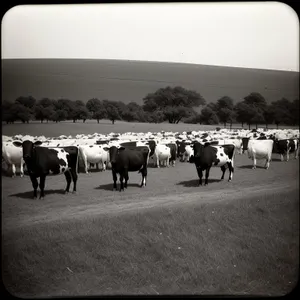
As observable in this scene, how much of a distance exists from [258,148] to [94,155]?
11.9ft

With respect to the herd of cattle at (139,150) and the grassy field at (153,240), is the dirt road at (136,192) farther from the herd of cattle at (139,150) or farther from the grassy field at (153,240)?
the herd of cattle at (139,150)

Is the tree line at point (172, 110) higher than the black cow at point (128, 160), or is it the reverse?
the tree line at point (172, 110)

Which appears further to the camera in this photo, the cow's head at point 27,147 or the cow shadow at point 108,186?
the cow shadow at point 108,186

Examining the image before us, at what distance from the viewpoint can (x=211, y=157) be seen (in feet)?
23.0

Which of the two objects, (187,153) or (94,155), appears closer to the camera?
(187,153)

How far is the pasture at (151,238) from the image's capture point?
4.31 m

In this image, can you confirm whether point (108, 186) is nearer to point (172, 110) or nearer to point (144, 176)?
point (144, 176)

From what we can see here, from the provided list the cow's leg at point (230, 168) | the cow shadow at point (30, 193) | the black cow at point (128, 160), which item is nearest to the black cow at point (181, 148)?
the black cow at point (128, 160)

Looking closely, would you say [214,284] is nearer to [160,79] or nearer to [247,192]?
[247,192]

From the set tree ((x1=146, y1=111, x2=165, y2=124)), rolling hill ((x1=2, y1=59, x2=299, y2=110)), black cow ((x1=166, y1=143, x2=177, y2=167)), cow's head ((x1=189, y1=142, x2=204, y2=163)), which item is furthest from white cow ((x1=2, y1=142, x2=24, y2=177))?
cow's head ((x1=189, y1=142, x2=204, y2=163))

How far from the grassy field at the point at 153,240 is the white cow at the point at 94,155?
1.60 metres

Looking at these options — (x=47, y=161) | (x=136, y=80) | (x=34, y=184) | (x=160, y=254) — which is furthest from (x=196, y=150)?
(x=34, y=184)

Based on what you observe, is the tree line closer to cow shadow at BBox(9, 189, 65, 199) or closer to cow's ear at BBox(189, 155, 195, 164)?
cow shadow at BBox(9, 189, 65, 199)

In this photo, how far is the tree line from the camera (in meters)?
5.20
